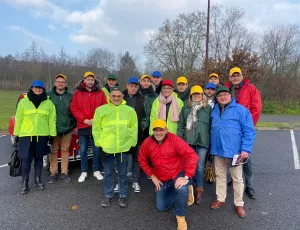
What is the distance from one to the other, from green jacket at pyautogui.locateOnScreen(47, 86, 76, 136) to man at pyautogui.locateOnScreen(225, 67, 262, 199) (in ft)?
10.1

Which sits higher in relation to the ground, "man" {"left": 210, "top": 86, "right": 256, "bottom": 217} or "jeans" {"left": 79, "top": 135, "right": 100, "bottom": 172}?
"man" {"left": 210, "top": 86, "right": 256, "bottom": 217}

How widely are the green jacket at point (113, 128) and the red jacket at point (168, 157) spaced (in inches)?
14.3

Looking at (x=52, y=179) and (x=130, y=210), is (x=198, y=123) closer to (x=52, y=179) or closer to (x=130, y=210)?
(x=130, y=210)

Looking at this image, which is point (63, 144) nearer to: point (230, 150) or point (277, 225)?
point (230, 150)

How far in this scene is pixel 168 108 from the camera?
3.85 metres

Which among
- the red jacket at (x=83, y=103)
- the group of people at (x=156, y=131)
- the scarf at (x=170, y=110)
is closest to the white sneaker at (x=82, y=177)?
the group of people at (x=156, y=131)

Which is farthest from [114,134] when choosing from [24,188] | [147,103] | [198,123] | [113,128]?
[24,188]

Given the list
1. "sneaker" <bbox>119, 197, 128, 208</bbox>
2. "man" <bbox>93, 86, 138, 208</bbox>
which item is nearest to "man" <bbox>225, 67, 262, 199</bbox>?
"man" <bbox>93, 86, 138, 208</bbox>

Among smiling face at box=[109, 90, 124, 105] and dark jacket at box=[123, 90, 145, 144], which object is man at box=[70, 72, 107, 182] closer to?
dark jacket at box=[123, 90, 145, 144]

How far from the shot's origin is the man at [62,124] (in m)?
4.37

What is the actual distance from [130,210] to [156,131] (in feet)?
4.30

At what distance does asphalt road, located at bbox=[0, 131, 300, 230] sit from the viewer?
307 cm

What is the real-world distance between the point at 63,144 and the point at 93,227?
204 centimetres

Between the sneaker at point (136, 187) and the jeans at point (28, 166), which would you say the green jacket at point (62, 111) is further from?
the sneaker at point (136, 187)
